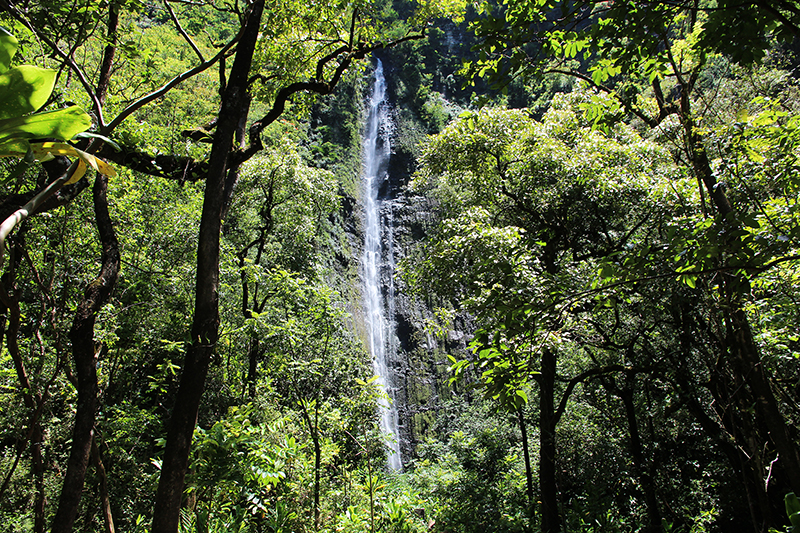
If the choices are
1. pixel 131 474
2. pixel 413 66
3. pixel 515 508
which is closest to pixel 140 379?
pixel 131 474

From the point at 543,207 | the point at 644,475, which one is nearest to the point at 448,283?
the point at 543,207

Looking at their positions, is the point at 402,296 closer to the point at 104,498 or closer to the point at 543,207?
the point at 543,207

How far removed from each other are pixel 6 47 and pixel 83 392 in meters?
3.79

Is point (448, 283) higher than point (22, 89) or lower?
higher

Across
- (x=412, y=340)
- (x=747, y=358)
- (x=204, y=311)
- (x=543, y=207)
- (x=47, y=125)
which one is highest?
(x=412, y=340)

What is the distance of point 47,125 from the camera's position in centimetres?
59

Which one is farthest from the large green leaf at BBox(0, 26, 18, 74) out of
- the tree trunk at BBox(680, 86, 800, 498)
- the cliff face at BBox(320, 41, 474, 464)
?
the cliff face at BBox(320, 41, 474, 464)

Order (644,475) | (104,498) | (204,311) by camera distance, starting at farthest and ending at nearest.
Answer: (644,475) < (104,498) < (204,311)

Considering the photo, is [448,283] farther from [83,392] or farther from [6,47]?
[6,47]

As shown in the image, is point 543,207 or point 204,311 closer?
point 204,311

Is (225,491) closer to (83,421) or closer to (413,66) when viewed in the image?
(83,421)

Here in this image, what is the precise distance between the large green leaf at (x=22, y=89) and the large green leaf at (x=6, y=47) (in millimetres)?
14

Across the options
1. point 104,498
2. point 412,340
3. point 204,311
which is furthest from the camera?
point 412,340

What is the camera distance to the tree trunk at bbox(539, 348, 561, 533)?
5.38m
